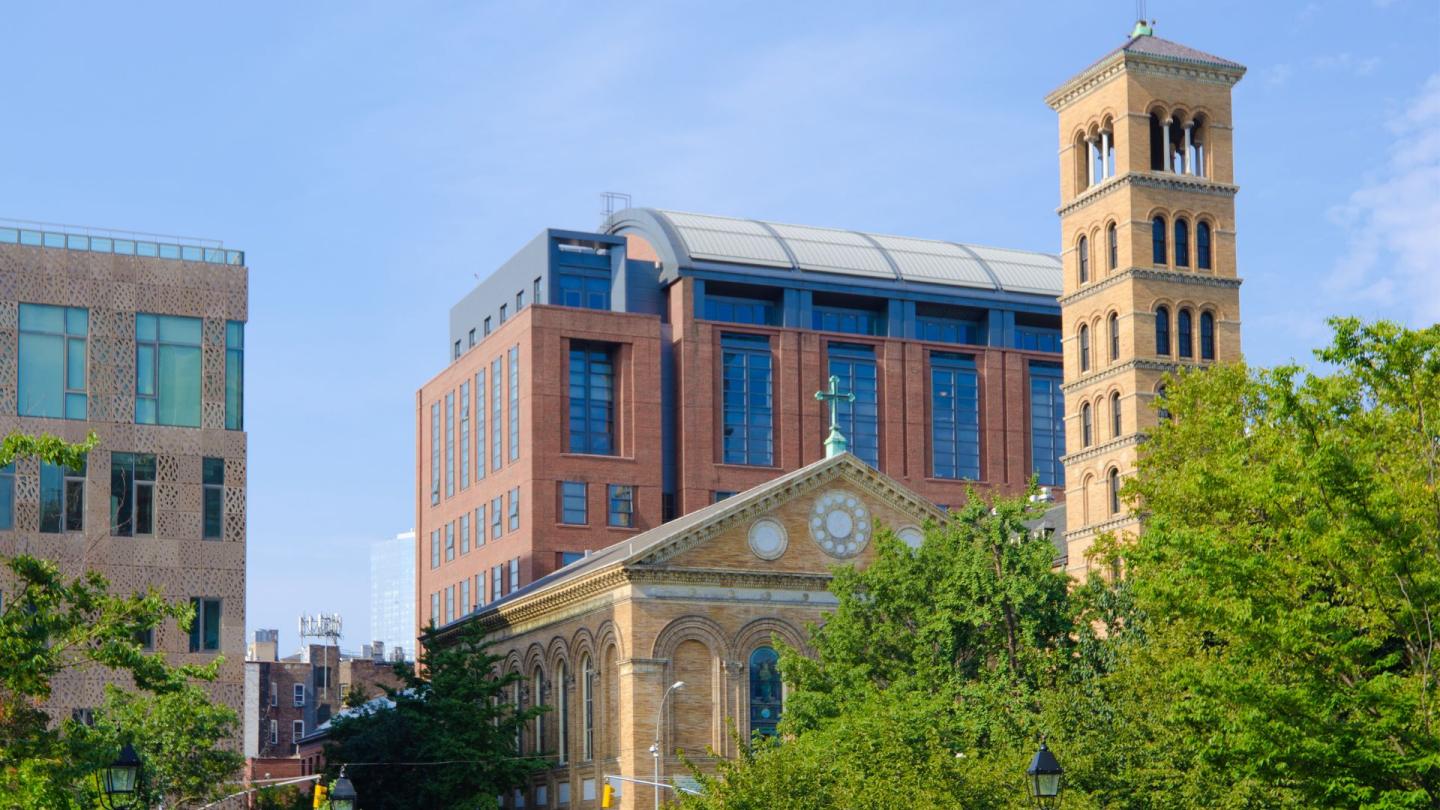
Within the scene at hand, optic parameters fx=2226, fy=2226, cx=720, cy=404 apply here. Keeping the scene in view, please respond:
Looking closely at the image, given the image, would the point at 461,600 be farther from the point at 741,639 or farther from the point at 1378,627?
the point at 1378,627

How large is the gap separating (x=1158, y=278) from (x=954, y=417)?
5188 cm

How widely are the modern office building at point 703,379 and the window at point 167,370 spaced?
43854 millimetres

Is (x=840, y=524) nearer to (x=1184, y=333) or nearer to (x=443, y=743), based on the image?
(x=1184, y=333)

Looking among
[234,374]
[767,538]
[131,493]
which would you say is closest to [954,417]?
[767,538]

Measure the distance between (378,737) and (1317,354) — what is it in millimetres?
47399

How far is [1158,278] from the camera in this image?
74.4 metres

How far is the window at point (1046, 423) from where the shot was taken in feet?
416

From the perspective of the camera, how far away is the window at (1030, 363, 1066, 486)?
127 metres

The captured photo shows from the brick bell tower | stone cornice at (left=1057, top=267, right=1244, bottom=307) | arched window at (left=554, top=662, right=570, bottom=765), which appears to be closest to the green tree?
arched window at (left=554, top=662, right=570, bottom=765)

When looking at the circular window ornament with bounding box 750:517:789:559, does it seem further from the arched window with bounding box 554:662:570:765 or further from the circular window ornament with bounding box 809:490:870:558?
the arched window with bounding box 554:662:570:765

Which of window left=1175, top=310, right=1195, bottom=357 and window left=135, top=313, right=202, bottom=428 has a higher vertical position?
window left=1175, top=310, right=1195, bottom=357

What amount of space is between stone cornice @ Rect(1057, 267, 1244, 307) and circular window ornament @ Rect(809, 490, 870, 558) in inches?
448

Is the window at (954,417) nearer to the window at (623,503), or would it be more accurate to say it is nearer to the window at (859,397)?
the window at (859,397)

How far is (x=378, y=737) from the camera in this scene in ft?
259
